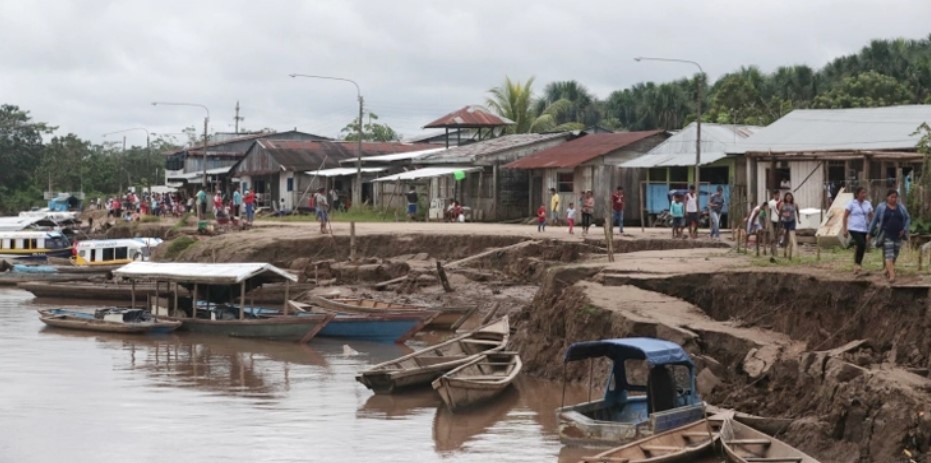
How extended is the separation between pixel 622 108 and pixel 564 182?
1476 inches

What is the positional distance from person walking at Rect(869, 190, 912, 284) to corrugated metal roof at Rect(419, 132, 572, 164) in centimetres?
2883

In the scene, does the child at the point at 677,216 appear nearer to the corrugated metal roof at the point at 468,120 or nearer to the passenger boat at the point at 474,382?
the passenger boat at the point at 474,382

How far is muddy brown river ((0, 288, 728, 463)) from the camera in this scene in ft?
62.3

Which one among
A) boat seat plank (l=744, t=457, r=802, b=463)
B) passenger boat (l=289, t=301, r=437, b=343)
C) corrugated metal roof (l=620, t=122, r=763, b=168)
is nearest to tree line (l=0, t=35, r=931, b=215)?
corrugated metal roof (l=620, t=122, r=763, b=168)

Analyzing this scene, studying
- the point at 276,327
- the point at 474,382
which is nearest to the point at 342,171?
the point at 276,327

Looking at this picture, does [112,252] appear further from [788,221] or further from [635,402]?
[635,402]

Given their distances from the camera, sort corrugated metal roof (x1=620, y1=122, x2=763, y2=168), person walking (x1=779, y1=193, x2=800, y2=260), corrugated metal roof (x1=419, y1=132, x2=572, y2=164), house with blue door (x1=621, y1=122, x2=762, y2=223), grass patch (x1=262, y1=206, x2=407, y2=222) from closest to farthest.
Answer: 1. person walking (x1=779, y1=193, x2=800, y2=260)
2. house with blue door (x1=621, y1=122, x2=762, y2=223)
3. corrugated metal roof (x1=620, y1=122, x2=763, y2=168)
4. corrugated metal roof (x1=419, y1=132, x2=572, y2=164)
5. grass patch (x1=262, y1=206, x2=407, y2=222)

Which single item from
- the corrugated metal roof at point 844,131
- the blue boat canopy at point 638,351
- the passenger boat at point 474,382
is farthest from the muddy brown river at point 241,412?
the corrugated metal roof at point 844,131

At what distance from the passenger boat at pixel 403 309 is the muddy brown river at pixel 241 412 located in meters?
1.66

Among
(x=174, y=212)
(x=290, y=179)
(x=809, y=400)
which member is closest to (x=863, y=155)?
(x=809, y=400)

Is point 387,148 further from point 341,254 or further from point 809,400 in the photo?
point 809,400

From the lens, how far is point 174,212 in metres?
62.9

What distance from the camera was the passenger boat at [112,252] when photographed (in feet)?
151

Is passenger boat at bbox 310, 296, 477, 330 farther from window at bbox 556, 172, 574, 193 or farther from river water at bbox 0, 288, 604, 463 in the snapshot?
window at bbox 556, 172, 574, 193
